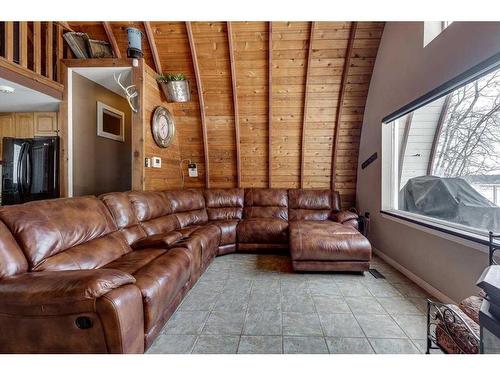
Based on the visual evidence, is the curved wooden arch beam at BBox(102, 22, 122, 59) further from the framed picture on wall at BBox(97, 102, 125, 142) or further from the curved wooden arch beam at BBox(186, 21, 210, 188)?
the curved wooden arch beam at BBox(186, 21, 210, 188)

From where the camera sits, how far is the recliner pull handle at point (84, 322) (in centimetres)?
117

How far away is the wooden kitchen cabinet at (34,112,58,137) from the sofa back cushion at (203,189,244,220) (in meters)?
2.54

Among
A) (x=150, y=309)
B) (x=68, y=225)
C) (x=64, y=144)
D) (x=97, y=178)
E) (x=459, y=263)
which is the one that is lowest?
(x=150, y=309)

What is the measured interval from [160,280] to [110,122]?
3.60 metres

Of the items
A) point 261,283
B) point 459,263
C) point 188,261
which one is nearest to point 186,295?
point 188,261

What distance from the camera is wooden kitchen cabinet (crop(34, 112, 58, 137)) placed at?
3561 mm

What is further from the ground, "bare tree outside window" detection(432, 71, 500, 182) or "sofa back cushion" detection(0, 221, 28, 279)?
"bare tree outside window" detection(432, 71, 500, 182)

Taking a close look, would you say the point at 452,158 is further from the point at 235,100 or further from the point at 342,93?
the point at 235,100

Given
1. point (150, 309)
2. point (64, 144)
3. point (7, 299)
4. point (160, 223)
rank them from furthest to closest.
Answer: point (64, 144), point (160, 223), point (150, 309), point (7, 299)

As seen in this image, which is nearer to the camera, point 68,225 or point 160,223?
point 68,225

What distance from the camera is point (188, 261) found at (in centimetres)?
215

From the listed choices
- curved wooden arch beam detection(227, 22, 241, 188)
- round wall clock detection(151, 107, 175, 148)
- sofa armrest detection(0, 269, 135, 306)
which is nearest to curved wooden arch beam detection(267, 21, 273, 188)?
curved wooden arch beam detection(227, 22, 241, 188)

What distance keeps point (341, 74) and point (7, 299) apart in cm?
453
